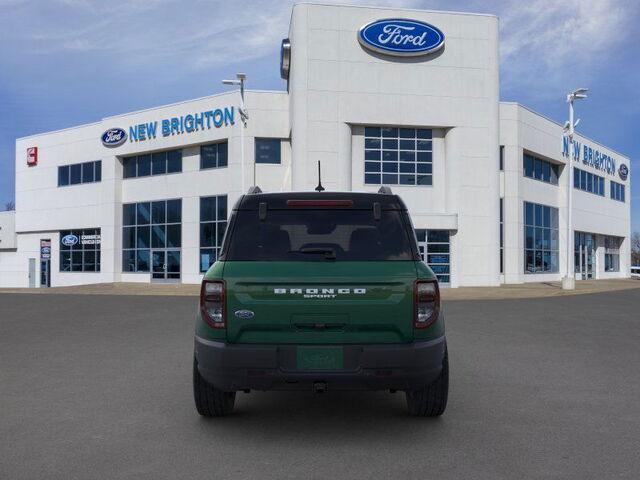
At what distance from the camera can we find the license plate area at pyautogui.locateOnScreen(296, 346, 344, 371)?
429cm

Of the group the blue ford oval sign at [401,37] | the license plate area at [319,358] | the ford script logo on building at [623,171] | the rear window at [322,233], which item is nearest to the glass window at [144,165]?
the blue ford oval sign at [401,37]

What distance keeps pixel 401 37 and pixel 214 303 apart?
26.8 meters

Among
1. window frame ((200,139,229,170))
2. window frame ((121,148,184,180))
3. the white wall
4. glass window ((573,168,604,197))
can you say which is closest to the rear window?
window frame ((200,139,229,170))

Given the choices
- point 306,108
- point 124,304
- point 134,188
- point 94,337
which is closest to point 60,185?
point 134,188

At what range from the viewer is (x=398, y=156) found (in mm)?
29500

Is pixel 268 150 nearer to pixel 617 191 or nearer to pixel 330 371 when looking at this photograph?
pixel 330 371

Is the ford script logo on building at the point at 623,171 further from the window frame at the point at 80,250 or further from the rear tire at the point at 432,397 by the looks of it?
the rear tire at the point at 432,397

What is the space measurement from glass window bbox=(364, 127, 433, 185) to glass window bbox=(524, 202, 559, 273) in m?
8.45

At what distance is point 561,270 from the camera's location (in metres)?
37.8

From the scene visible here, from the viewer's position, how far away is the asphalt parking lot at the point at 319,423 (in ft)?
13.4

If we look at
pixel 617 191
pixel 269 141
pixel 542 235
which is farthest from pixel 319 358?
pixel 617 191

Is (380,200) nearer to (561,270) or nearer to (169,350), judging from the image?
(169,350)

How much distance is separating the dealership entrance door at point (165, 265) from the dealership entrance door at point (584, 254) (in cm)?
2676

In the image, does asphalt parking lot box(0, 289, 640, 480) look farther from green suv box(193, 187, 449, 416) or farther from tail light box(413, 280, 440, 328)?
tail light box(413, 280, 440, 328)
